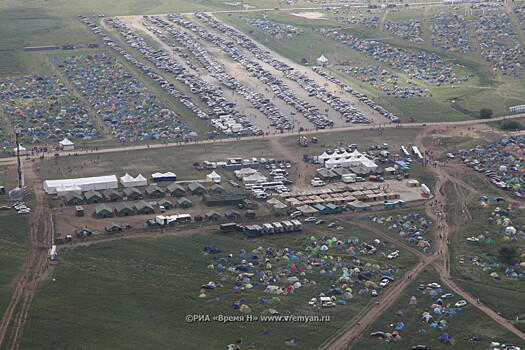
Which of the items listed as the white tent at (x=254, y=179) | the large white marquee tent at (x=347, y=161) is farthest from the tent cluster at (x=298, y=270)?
the large white marquee tent at (x=347, y=161)

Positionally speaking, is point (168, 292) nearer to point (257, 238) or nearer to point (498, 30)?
point (257, 238)

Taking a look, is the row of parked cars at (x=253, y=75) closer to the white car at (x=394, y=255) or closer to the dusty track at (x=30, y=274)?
the dusty track at (x=30, y=274)

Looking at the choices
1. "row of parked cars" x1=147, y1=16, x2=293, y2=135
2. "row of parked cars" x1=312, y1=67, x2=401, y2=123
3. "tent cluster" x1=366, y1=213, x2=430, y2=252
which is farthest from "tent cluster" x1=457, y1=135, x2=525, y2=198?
"row of parked cars" x1=147, y1=16, x2=293, y2=135

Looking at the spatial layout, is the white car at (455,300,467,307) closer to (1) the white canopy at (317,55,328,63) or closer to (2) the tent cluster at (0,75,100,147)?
(2) the tent cluster at (0,75,100,147)

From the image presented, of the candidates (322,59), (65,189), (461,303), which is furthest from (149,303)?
(322,59)

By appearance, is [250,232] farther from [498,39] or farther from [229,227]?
[498,39]
